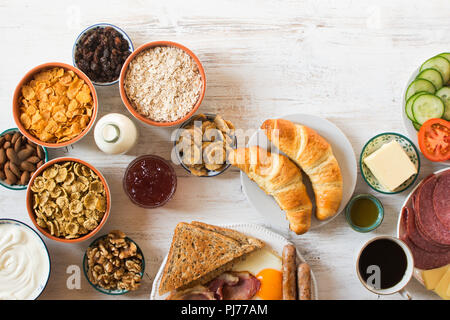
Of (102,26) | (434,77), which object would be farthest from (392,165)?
(102,26)

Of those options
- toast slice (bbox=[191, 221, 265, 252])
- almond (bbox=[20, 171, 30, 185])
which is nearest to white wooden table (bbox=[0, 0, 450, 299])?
toast slice (bbox=[191, 221, 265, 252])

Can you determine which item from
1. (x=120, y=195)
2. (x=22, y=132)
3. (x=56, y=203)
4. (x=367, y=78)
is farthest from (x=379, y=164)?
(x=22, y=132)

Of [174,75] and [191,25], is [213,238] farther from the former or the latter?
[191,25]

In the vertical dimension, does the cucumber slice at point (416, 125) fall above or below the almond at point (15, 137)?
above

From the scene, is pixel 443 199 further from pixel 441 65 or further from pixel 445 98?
pixel 441 65

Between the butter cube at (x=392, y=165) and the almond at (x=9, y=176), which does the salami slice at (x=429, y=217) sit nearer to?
the butter cube at (x=392, y=165)

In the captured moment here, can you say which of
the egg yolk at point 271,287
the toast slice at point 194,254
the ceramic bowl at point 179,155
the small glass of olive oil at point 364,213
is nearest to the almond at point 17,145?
the ceramic bowl at point 179,155

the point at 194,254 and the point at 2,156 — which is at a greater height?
the point at 2,156
